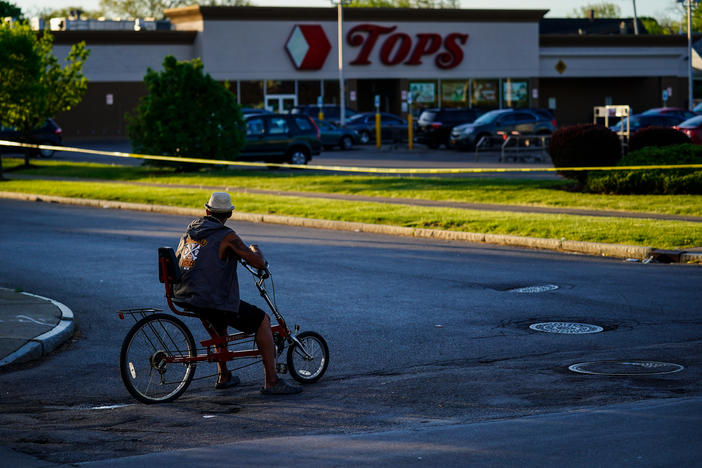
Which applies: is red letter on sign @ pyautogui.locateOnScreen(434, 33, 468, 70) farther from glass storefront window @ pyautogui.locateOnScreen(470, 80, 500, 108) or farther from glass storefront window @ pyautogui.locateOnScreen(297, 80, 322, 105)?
glass storefront window @ pyautogui.locateOnScreen(297, 80, 322, 105)

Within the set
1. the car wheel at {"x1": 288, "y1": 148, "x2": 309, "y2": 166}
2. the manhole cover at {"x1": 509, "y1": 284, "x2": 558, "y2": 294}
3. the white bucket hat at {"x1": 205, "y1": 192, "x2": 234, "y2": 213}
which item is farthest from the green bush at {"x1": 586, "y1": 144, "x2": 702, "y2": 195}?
the white bucket hat at {"x1": 205, "y1": 192, "x2": 234, "y2": 213}

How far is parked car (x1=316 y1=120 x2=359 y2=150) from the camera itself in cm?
4672

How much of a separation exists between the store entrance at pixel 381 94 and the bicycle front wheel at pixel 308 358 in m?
57.7

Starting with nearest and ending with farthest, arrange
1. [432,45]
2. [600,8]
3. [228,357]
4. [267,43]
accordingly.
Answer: [228,357] → [267,43] → [432,45] → [600,8]

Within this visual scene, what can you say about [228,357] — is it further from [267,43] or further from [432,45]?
[432,45]

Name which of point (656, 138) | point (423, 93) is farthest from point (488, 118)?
point (423, 93)

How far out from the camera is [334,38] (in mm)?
63156

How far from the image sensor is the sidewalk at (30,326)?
32.1ft

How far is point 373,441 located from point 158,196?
761 inches

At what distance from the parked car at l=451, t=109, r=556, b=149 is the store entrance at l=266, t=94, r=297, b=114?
19.7m

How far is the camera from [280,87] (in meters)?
62.5

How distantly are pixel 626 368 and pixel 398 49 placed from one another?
2249 inches

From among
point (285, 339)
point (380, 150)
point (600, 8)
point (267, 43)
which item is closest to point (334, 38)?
point (267, 43)

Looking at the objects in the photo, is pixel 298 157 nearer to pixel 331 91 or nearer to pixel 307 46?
pixel 307 46
